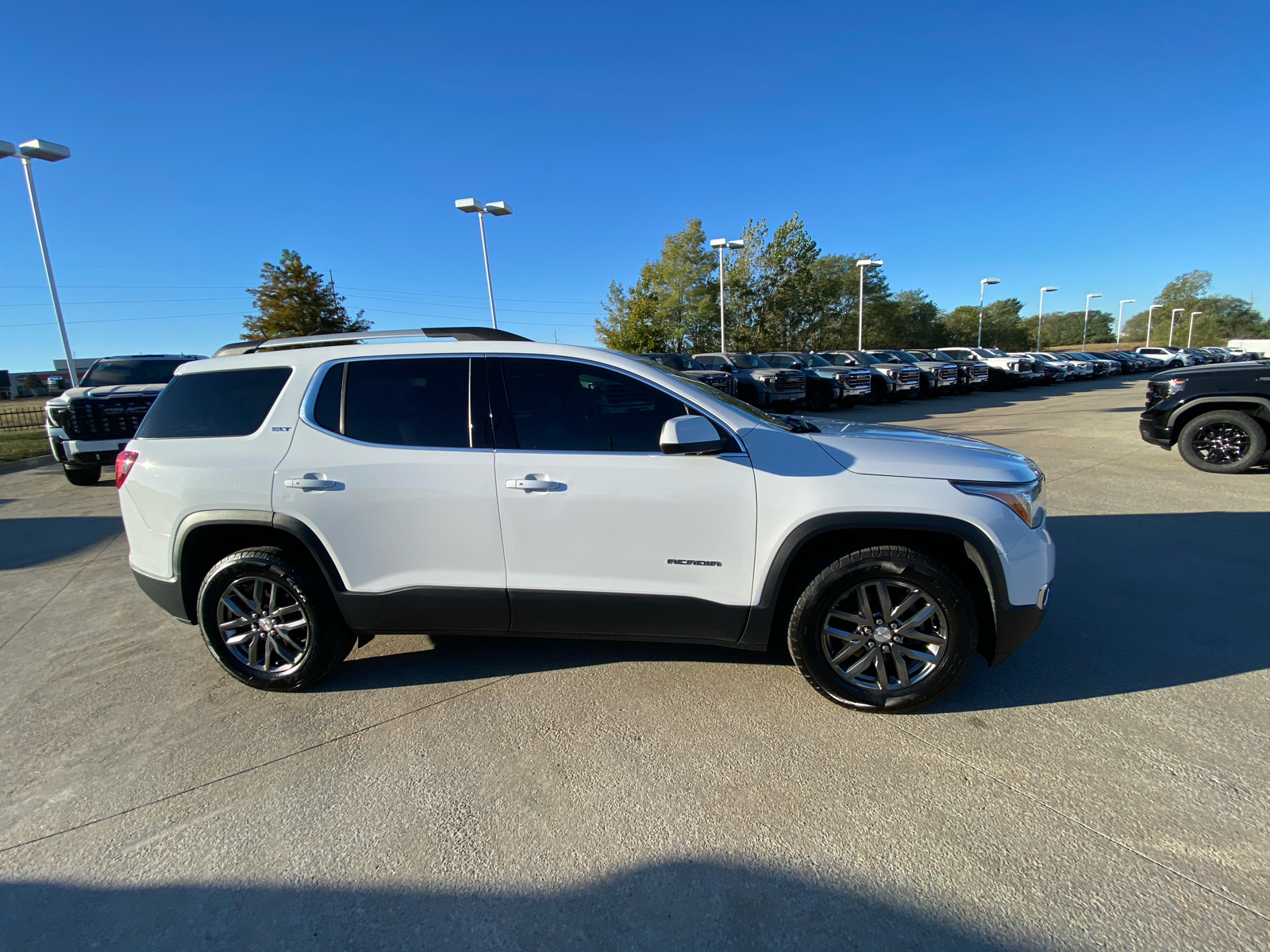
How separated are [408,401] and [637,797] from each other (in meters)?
2.09

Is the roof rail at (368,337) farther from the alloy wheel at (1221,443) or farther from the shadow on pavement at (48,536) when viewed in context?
the alloy wheel at (1221,443)

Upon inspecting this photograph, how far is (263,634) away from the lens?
3199 millimetres

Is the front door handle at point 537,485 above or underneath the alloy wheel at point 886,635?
above

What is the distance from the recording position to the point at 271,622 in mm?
3182

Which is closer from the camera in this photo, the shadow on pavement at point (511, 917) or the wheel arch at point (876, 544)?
the shadow on pavement at point (511, 917)

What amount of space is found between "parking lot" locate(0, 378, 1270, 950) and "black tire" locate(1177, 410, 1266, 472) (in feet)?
16.1

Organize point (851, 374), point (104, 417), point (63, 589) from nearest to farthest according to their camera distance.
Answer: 1. point (63, 589)
2. point (104, 417)
3. point (851, 374)

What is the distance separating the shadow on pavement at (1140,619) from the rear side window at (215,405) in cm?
368

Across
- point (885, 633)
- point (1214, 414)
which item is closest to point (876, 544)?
point (885, 633)

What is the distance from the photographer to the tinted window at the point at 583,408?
289 cm

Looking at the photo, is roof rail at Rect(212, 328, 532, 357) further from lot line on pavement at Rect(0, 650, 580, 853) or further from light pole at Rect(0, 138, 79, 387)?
light pole at Rect(0, 138, 79, 387)

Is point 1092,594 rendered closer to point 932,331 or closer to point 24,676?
point 24,676

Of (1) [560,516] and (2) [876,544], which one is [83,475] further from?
(2) [876,544]

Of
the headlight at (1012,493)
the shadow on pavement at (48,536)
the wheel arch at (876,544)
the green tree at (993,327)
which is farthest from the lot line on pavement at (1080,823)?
the green tree at (993,327)
